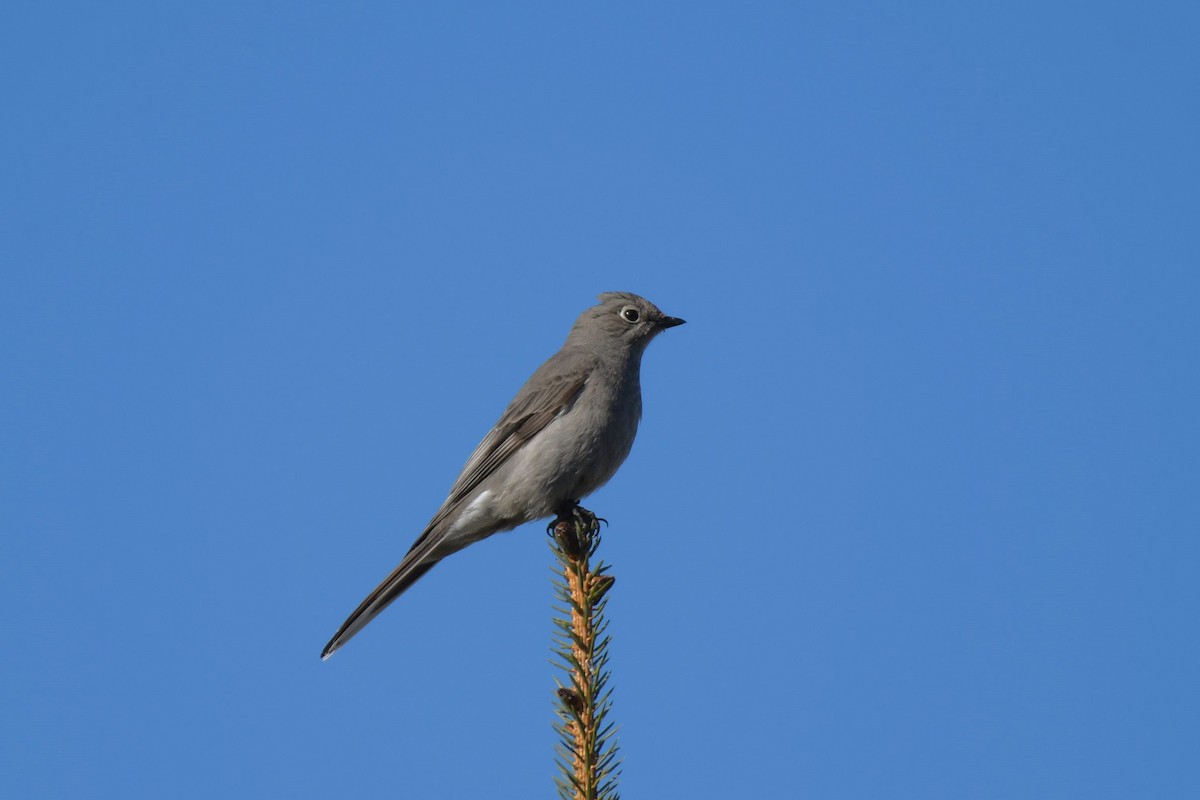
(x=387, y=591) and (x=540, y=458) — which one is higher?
(x=540, y=458)

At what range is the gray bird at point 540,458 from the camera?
9.02m

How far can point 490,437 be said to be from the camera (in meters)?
9.84

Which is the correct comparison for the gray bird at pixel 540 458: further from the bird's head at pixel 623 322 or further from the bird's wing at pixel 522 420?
the bird's head at pixel 623 322

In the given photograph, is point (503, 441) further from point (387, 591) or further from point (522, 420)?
point (387, 591)

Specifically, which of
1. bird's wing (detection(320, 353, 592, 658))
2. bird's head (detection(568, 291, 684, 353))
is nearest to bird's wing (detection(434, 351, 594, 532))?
bird's wing (detection(320, 353, 592, 658))

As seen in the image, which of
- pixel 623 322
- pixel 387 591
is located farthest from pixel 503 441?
pixel 623 322

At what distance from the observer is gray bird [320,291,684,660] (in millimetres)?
9016

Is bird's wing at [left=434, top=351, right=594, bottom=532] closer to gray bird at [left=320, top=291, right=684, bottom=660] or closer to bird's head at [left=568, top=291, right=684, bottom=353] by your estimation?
gray bird at [left=320, top=291, right=684, bottom=660]

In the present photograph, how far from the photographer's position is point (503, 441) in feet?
31.6

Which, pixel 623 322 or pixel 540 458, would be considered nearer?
pixel 540 458

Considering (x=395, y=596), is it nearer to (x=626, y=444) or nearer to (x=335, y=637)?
(x=335, y=637)

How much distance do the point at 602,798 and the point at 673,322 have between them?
6.62 m

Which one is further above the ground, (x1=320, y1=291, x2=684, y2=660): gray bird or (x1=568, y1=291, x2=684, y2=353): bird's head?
(x1=568, y1=291, x2=684, y2=353): bird's head

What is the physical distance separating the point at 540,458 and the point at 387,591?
1.60 meters
